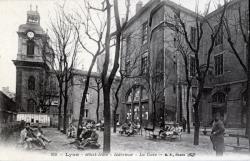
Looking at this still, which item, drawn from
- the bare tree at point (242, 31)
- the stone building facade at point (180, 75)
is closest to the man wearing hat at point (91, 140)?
the bare tree at point (242, 31)

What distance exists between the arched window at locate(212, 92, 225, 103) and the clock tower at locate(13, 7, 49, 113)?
2218cm

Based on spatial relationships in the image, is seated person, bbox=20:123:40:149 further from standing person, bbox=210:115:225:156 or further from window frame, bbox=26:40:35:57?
window frame, bbox=26:40:35:57

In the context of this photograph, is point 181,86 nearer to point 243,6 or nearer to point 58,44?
point 243,6

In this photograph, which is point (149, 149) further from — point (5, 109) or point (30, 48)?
point (30, 48)

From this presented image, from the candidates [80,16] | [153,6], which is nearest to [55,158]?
[80,16]

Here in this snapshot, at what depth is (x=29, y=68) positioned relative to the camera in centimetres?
3712

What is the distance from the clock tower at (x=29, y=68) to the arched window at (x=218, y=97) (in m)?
22.2

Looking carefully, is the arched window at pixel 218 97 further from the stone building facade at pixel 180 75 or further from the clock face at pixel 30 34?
the clock face at pixel 30 34

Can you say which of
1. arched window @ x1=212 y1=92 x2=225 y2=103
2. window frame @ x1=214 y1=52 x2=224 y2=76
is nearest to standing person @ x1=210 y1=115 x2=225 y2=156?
arched window @ x1=212 y1=92 x2=225 y2=103

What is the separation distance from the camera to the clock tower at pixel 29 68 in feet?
117

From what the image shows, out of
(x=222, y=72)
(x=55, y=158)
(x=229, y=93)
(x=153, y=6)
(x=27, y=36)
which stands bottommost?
(x=55, y=158)

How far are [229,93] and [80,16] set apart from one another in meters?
17.2

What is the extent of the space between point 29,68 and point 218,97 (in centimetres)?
2558

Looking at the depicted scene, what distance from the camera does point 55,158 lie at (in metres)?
8.34
